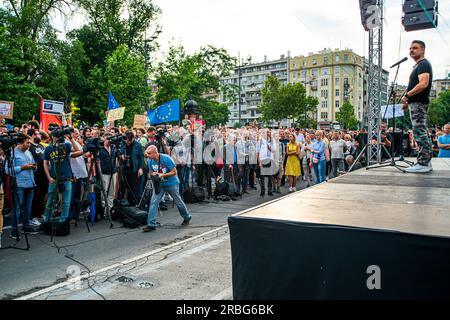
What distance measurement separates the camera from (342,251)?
8.93 feet

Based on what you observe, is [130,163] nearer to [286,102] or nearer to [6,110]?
[6,110]

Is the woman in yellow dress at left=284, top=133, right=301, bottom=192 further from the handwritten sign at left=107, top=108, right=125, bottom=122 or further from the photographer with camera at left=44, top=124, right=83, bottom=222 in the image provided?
the photographer with camera at left=44, top=124, right=83, bottom=222

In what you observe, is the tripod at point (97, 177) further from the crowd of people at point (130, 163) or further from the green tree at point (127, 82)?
the green tree at point (127, 82)

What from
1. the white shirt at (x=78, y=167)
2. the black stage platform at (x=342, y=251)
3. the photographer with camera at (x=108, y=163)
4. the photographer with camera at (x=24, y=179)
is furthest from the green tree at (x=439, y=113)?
the black stage platform at (x=342, y=251)

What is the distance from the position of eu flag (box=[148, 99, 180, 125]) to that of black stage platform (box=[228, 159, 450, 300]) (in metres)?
11.9

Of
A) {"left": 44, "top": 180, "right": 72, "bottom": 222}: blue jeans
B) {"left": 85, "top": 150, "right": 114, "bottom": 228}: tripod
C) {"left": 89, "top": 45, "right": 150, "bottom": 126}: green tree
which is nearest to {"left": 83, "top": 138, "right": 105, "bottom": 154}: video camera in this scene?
{"left": 85, "top": 150, "right": 114, "bottom": 228}: tripod

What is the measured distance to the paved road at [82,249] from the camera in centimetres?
506

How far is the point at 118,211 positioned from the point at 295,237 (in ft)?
22.3

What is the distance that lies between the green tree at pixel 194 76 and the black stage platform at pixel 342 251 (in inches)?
1165

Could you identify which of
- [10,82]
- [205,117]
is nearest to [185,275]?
[10,82]

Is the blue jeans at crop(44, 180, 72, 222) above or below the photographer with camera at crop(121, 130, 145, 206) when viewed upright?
below

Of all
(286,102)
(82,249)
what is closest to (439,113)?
(286,102)

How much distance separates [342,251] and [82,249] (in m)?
5.16

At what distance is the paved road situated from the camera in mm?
5062
